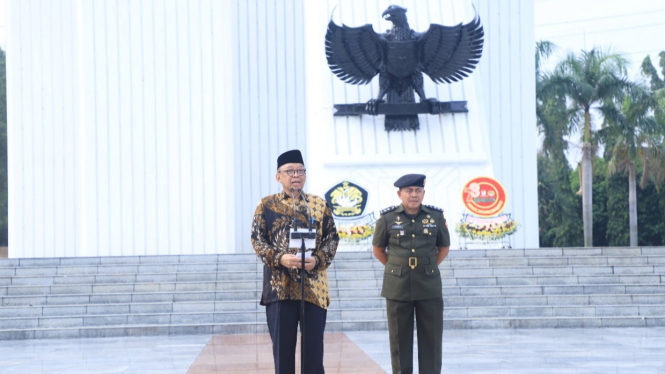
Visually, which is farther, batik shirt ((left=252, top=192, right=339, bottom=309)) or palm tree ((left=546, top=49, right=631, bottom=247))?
palm tree ((left=546, top=49, right=631, bottom=247))

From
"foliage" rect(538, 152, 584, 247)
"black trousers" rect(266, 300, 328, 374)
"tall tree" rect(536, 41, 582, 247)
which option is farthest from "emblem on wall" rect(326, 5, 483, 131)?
"foliage" rect(538, 152, 584, 247)

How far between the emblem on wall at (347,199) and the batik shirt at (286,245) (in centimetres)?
999

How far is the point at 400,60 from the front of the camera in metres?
15.1

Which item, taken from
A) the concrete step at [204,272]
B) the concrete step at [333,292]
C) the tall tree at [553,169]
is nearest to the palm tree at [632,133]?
the tall tree at [553,169]

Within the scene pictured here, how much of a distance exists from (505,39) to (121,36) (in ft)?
22.6

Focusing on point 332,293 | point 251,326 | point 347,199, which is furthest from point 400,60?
point 251,326

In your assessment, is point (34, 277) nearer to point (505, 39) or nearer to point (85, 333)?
point (85, 333)

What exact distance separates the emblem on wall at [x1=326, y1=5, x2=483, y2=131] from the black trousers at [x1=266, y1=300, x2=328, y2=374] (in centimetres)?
1070

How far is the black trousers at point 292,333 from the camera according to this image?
4.75 m

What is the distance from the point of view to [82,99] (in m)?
16.9

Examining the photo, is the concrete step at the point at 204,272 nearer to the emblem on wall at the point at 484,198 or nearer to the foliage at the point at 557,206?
the emblem on wall at the point at 484,198

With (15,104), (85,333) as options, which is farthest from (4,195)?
(85,333)

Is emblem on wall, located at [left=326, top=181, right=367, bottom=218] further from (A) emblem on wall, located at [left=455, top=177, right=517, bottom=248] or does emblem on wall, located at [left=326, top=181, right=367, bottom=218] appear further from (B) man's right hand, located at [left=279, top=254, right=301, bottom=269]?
(B) man's right hand, located at [left=279, top=254, right=301, bottom=269]

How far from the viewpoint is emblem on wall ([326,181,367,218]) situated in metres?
14.9
